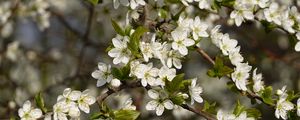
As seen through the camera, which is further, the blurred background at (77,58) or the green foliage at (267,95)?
the blurred background at (77,58)

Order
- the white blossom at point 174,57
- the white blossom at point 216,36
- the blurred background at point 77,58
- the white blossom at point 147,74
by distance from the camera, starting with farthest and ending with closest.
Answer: the blurred background at point 77,58 < the white blossom at point 216,36 < the white blossom at point 174,57 < the white blossom at point 147,74

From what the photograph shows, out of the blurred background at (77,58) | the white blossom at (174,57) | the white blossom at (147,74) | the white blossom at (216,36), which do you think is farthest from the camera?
the blurred background at (77,58)

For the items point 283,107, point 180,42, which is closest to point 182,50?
point 180,42

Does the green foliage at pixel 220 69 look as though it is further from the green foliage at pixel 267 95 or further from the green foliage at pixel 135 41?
the green foliage at pixel 135 41

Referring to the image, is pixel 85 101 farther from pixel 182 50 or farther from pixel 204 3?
pixel 204 3

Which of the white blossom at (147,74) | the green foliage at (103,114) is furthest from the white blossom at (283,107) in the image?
the green foliage at (103,114)

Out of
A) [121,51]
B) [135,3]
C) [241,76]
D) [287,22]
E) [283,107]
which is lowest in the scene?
[283,107]

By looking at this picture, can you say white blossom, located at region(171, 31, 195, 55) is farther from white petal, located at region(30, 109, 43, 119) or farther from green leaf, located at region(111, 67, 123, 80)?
white petal, located at region(30, 109, 43, 119)
